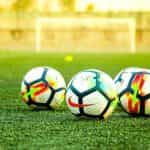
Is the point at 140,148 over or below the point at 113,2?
below

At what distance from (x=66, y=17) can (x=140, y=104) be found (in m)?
25.0

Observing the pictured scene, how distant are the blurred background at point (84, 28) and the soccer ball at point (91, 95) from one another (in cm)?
2473

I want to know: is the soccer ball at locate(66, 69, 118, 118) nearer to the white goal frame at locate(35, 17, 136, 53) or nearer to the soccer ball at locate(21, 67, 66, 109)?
the soccer ball at locate(21, 67, 66, 109)

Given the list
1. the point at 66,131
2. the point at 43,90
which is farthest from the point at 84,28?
the point at 66,131

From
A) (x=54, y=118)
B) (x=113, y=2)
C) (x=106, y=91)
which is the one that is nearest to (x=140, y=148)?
(x=106, y=91)

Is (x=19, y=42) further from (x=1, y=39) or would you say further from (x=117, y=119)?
(x=117, y=119)

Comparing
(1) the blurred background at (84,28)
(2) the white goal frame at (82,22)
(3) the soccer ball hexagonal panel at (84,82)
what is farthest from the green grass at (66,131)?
(1) the blurred background at (84,28)

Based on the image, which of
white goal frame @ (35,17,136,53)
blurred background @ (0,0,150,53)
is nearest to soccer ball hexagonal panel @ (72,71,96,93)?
white goal frame @ (35,17,136,53)

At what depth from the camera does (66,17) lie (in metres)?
30.3

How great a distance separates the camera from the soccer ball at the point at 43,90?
6.07 m

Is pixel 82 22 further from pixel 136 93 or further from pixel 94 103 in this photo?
pixel 94 103

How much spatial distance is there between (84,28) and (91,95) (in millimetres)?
25777

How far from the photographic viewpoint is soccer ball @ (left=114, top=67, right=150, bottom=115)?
18.2ft

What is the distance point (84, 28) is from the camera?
101 ft
